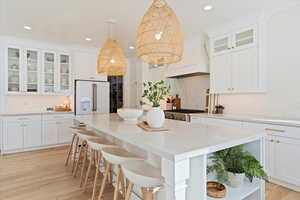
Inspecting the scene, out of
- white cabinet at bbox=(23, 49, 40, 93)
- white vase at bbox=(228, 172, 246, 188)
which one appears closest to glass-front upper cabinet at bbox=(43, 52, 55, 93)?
white cabinet at bbox=(23, 49, 40, 93)

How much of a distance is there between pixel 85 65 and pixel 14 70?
1593 millimetres

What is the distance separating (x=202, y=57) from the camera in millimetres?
3701

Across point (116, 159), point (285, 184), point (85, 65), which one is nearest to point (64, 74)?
point (85, 65)

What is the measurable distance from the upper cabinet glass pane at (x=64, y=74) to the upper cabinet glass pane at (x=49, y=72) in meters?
0.19

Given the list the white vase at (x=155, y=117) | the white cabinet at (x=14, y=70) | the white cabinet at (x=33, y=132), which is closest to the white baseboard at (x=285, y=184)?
the white vase at (x=155, y=117)

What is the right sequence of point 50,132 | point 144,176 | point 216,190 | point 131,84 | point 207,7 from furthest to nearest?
point 131,84
point 50,132
point 207,7
point 216,190
point 144,176

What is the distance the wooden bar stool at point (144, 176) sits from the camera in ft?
3.95

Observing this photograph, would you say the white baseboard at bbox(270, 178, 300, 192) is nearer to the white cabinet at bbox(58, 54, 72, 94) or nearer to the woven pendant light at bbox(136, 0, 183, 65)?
the woven pendant light at bbox(136, 0, 183, 65)

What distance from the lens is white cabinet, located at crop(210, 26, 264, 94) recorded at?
2.92 m

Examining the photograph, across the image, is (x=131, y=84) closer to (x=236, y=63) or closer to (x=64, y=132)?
(x=64, y=132)

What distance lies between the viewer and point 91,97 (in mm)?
4703

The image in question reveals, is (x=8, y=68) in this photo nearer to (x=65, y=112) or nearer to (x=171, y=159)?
(x=65, y=112)

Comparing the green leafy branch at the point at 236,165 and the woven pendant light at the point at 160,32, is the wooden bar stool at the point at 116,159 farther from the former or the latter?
the woven pendant light at the point at 160,32

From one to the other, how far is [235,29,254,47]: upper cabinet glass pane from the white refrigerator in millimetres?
3425
